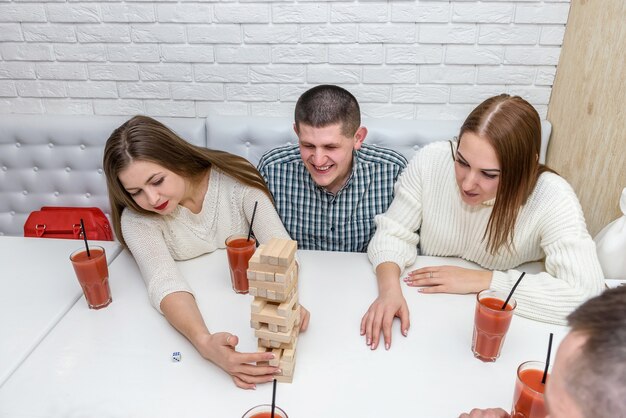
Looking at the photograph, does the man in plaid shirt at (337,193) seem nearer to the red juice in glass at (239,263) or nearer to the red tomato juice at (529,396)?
the red juice in glass at (239,263)

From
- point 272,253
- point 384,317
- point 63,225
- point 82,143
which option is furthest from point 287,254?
point 82,143

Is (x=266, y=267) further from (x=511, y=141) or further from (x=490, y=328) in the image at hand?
(x=511, y=141)

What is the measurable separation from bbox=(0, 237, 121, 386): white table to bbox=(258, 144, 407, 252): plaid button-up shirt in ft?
2.10

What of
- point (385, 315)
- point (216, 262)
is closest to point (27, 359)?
point (216, 262)

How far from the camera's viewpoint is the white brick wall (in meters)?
2.23

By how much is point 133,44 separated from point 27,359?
169cm

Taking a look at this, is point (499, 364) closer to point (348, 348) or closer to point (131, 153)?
point (348, 348)

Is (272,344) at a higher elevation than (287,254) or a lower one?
lower

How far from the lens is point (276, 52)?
2.33 meters

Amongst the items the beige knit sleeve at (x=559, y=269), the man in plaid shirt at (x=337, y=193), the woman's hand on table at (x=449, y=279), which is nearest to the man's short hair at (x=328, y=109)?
the man in plaid shirt at (x=337, y=193)

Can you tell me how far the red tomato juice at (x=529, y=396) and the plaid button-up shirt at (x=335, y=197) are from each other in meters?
0.99

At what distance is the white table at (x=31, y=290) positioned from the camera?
1224 millimetres

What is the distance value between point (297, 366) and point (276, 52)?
5.40 ft

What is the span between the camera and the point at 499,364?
1.12 m
